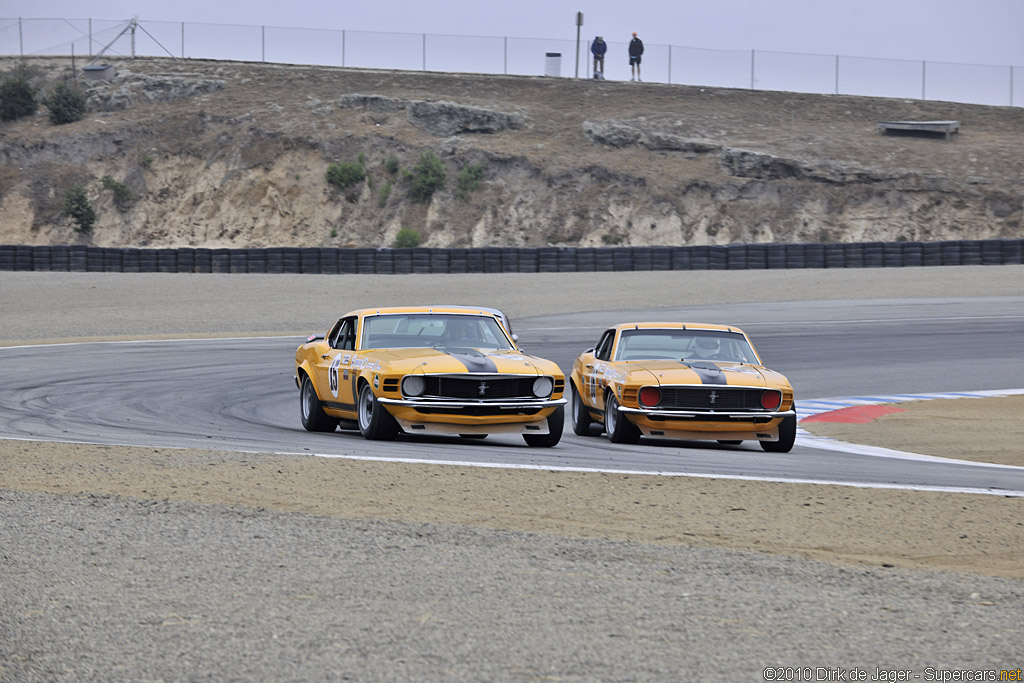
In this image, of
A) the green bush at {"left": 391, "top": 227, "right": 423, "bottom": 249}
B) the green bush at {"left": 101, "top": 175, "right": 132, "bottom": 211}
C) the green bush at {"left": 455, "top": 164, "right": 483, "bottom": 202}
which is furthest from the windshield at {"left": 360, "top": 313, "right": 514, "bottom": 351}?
the green bush at {"left": 101, "top": 175, "right": 132, "bottom": 211}

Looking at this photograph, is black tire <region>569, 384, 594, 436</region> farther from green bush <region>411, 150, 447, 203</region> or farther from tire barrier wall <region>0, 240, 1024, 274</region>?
green bush <region>411, 150, 447, 203</region>

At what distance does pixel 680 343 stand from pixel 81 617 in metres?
8.25

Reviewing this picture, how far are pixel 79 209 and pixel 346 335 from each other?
140 ft

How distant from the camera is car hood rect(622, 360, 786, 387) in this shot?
10.9 meters

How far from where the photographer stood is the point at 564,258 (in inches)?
1380

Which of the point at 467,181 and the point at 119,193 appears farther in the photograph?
the point at 119,193

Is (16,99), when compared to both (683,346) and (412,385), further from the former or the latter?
(412,385)

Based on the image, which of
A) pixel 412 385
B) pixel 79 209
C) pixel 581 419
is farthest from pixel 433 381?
pixel 79 209

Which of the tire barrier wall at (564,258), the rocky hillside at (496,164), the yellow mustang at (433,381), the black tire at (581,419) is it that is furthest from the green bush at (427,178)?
the yellow mustang at (433,381)

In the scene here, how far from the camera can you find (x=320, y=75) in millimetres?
58688

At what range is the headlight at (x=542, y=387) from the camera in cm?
1048

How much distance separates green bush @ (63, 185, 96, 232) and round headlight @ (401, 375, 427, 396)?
44.3 m

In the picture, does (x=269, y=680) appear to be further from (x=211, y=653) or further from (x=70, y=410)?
(x=70, y=410)

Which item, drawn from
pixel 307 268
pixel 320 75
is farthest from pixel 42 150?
pixel 307 268
